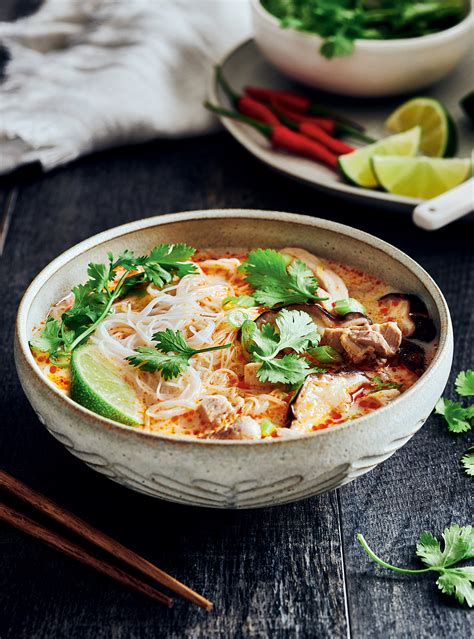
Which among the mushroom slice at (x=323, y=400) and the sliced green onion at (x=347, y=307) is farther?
the sliced green onion at (x=347, y=307)

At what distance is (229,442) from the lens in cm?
234

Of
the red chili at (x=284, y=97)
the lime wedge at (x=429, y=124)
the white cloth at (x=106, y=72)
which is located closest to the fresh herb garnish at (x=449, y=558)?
the lime wedge at (x=429, y=124)

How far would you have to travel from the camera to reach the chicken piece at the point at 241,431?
2510mm

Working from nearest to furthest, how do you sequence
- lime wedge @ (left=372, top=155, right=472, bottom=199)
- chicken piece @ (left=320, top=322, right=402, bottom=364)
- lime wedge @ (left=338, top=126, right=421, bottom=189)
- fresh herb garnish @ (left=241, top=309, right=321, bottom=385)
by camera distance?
1. fresh herb garnish @ (left=241, top=309, right=321, bottom=385)
2. chicken piece @ (left=320, top=322, right=402, bottom=364)
3. lime wedge @ (left=372, top=155, right=472, bottom=199)
4. lime wedge @ (left=338, top=126, right=421, bottom=189)

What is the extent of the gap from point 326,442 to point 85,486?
3.30 ft

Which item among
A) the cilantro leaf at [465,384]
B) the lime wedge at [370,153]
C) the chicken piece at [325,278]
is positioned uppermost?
the chicken piece at [325,278]

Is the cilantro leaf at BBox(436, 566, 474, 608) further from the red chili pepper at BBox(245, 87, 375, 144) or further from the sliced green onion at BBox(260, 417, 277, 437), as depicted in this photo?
the red chili pepper at BBox(245, 87, 375, 144)

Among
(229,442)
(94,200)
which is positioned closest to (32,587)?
(229,442)

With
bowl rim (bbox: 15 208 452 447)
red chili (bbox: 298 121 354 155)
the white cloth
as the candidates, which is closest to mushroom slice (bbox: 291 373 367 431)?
bowl rim (bbox: 15 208 452 447)

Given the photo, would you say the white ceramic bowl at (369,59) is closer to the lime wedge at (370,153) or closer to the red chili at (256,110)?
the red chili at (256,110)

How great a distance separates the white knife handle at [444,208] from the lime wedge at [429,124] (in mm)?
847

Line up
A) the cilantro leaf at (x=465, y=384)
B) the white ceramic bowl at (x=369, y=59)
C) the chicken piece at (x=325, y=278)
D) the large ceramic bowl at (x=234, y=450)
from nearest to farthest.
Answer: the large ceramic bowl at (x=234, y=450), the chicken piece at (x=325, y=278), the cilantro leaf at (x=465, y=384), the white ceramic bowl at (x=369, y=59)

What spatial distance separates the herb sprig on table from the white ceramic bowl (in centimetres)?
9

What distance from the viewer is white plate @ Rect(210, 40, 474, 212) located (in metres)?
4.27
